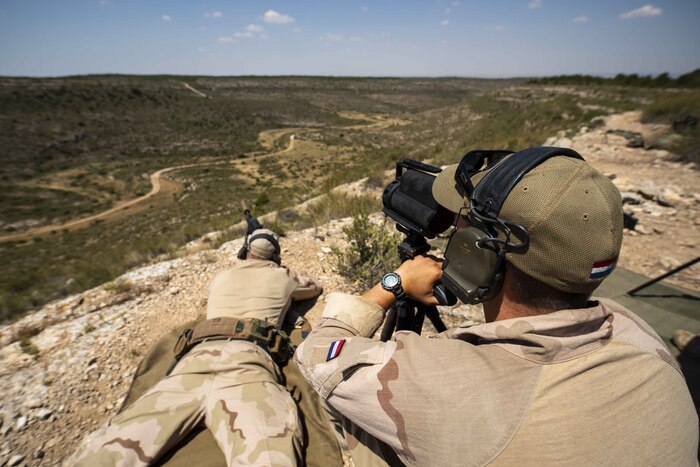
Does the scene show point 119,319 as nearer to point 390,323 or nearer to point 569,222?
point 390,323

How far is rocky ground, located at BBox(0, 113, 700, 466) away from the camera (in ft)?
9.45

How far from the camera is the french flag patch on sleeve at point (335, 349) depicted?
1.28m

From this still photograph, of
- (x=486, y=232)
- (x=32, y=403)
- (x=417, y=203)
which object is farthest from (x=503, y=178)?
(x=32, y=403)

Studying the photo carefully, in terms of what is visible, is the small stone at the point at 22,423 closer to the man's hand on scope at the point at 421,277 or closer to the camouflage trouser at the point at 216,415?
the camouflage trouser at the point at 216,415

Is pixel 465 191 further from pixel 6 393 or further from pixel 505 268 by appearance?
pixel 6 393

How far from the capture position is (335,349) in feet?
4.24

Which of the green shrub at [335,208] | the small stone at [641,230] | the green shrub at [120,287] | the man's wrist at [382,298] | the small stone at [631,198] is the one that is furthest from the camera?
the green shrub at [335,208]

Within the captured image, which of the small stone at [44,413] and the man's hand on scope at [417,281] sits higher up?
the man's hand on scope at [417,281]

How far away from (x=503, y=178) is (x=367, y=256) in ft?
10.8

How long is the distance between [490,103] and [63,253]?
39442mm

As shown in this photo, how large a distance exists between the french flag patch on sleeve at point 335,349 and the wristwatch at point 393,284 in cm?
37

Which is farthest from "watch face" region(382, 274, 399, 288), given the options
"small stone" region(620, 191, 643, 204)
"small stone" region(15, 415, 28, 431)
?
"small stone" region(620, 191, 643, 204)

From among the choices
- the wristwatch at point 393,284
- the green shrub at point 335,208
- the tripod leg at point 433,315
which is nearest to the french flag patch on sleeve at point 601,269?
the wristwatch at point 393,284

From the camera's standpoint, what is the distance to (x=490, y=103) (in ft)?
117
